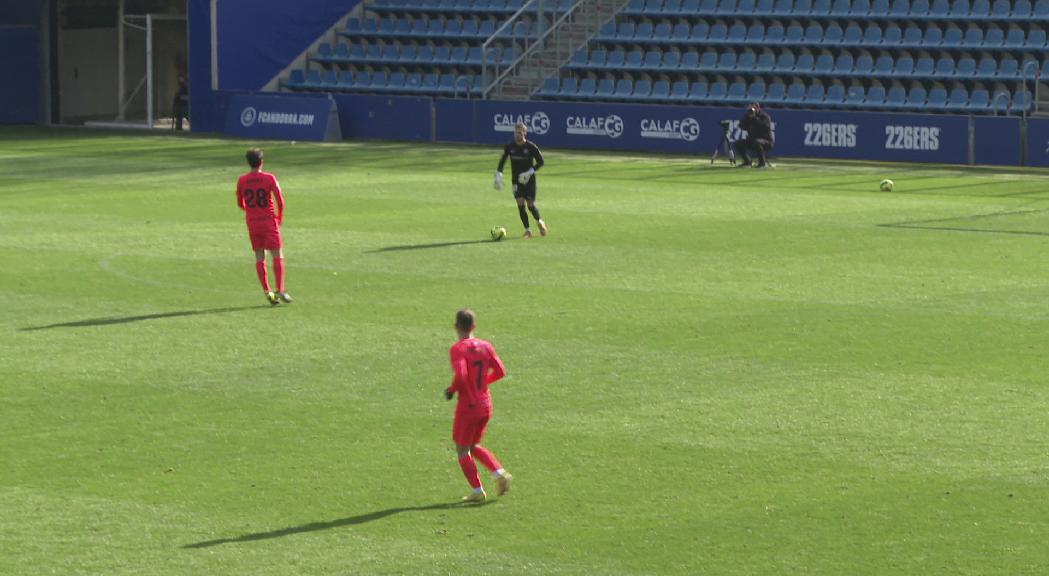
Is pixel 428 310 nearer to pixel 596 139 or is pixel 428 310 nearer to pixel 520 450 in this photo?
pixel 520 450

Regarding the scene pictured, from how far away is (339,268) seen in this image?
23.0m

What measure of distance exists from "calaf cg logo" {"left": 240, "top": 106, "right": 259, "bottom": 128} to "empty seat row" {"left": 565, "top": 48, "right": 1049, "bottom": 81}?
872 centimetres

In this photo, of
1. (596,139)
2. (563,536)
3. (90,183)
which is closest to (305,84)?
(596,139)

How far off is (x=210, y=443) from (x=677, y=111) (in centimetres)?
3036

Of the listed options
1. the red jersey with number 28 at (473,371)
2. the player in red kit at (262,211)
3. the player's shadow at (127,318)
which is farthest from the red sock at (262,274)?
the red jersey with number 28 at (473,371)

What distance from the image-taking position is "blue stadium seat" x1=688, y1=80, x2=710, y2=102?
46.1 metres

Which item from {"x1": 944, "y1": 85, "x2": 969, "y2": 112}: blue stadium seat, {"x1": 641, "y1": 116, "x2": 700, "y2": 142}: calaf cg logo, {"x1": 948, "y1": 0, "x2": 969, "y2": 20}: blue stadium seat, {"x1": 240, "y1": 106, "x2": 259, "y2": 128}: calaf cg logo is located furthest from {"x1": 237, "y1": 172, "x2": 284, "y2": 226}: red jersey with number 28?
{"x1": 240, "y1": 106, "x2": 259, "y2": 128}: calaf cg logo

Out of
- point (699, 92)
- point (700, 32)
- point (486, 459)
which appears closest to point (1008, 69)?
point (699, 92)

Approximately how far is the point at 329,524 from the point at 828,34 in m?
36.8

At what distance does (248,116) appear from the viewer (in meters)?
49.0

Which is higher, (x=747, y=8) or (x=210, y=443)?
(x=747, y=8)

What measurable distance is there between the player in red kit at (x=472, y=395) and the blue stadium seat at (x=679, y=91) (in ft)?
117

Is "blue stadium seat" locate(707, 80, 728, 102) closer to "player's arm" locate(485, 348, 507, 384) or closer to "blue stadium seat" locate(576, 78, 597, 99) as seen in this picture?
"blue stadium seat" locate(576, 78, 597, 99)

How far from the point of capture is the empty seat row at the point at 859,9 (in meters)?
44.2
